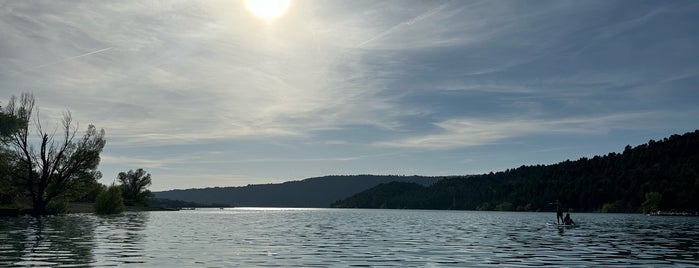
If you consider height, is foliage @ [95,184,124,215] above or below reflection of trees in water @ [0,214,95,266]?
above

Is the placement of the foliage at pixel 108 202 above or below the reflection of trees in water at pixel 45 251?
above

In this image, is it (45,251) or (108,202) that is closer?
(45,251)

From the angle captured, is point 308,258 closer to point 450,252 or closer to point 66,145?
point 450,252

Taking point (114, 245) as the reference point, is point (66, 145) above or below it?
above

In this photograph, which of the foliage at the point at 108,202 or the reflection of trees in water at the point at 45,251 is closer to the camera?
the reflection of trees in water at the point at 45,251

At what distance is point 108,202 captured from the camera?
457 ft

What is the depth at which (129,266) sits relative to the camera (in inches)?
1201

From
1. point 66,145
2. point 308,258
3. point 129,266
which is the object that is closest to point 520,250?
point 308,258

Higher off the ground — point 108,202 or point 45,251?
point 108,202

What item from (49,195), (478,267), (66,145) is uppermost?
(66,145)

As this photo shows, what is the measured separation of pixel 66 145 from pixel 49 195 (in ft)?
35.8

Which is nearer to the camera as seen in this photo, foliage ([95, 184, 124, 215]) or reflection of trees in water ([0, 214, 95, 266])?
reflection of trees in water ([0, 214, 95, 266])

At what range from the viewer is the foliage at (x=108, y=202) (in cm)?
13862

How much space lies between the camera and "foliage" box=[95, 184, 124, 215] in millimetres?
138625
